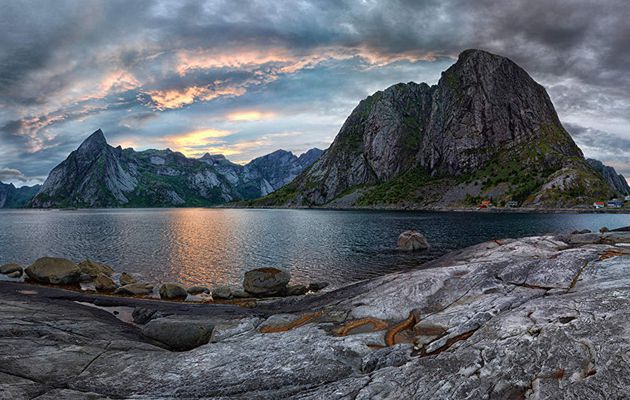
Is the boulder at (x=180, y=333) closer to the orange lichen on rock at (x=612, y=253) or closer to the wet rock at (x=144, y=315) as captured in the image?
the wet rock at (x=144, y=315)

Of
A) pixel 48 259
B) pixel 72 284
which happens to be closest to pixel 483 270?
pixel 72 284

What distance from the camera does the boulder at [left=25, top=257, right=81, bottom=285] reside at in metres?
43.9

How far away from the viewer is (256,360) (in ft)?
54.0

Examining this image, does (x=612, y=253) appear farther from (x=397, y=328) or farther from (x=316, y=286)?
(x=316, y=286)

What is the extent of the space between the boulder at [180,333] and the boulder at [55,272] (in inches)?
1110

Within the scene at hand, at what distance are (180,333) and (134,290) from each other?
21288mm

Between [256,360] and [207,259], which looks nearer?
[256,360]

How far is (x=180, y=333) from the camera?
76.8 feet

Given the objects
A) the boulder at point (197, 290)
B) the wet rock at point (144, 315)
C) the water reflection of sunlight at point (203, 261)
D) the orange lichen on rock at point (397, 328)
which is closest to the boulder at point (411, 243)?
the water reflection of sunlight at point (203, 261)

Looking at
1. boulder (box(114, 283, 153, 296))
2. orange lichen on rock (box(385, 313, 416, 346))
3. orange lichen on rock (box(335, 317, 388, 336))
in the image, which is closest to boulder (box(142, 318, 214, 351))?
orange lichen on rock (box(335, 317, 388, 336))

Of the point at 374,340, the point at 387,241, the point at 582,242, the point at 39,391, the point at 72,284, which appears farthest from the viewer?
the point at 387,241

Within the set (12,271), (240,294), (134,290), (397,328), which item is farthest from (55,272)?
(397,328)

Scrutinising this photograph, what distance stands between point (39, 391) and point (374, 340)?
14889mm

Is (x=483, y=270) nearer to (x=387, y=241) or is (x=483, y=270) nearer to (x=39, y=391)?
(x=39, y=391)
